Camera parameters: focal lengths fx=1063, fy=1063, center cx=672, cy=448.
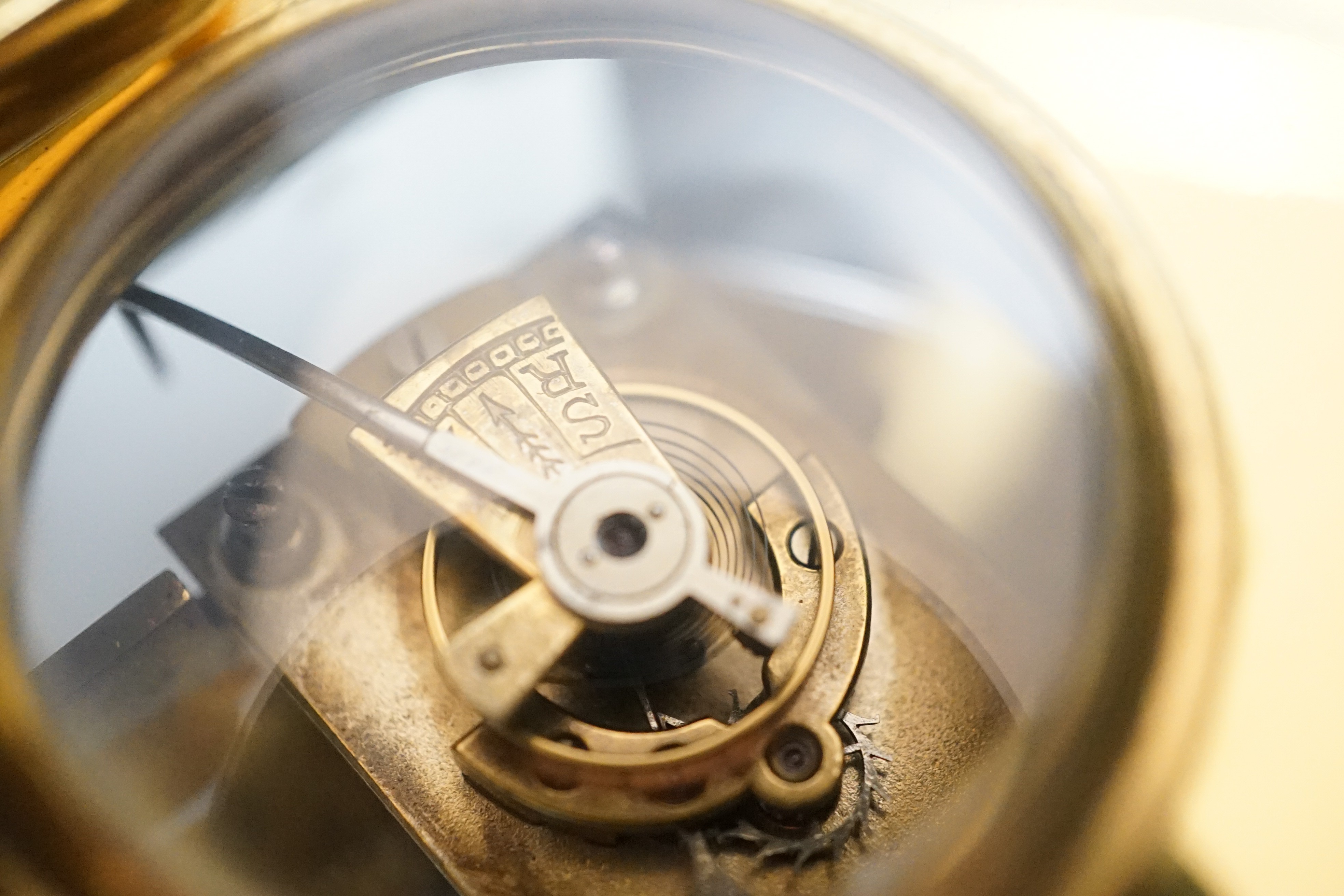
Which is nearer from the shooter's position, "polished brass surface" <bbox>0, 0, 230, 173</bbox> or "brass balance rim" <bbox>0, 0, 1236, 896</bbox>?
"brass balance rim" <bbox>0, 0, 1236, 896</bbox>

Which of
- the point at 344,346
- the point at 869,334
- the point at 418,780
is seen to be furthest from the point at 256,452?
the point at 869,334

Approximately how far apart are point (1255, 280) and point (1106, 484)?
16 centimetres

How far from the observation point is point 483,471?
0.53 meters

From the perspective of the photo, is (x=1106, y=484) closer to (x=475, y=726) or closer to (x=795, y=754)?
(x=795, y=754)

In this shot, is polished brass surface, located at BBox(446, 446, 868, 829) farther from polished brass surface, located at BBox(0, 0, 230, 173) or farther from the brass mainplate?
polished brass surface, located at BBox(0, 0, 230, 173)

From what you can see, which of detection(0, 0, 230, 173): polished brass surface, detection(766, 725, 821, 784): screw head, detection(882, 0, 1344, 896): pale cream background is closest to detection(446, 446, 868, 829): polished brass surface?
detection(766, 725, 821, 784): screw head

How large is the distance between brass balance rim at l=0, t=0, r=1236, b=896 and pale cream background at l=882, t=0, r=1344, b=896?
0.02 meters

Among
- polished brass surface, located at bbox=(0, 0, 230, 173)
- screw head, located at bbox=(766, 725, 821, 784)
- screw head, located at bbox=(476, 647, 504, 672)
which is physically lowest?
screw head, located at bbox=(766, 725, 821, 784)

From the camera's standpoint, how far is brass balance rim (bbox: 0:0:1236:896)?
17.7 inches

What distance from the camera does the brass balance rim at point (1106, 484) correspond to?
1.48ft

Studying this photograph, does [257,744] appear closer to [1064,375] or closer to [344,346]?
[344,346]

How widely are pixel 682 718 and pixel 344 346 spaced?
1.00ft

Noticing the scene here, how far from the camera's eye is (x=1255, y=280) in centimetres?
57

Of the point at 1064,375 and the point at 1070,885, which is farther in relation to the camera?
the point at 1064,375
